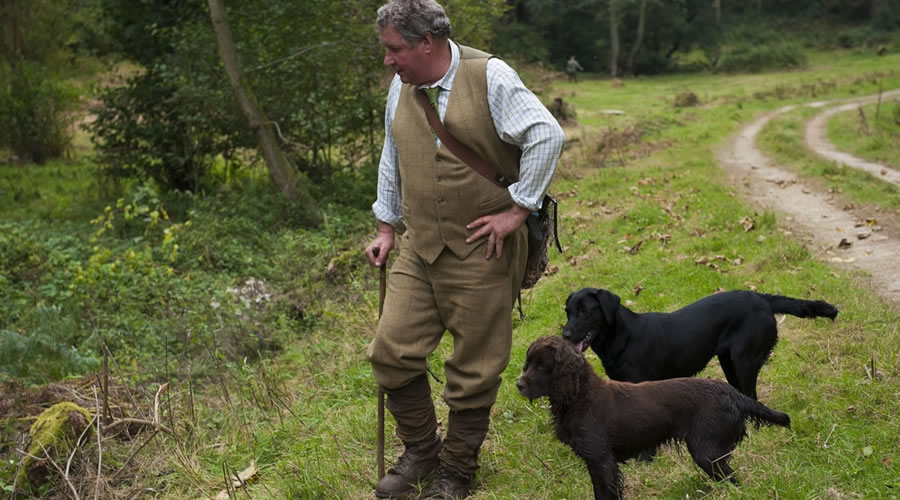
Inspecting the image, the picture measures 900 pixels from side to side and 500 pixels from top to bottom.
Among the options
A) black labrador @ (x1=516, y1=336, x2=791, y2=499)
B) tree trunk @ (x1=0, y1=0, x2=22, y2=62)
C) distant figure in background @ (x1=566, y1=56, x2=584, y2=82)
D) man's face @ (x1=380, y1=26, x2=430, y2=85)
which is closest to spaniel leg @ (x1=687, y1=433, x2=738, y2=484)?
black labrador @ (x1=516, y1=336, x2=791, y2=499)

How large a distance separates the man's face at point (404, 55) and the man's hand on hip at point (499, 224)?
0.72 meters

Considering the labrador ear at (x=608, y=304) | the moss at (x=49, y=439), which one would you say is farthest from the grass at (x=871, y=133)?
the moss at (x=49, y=439)

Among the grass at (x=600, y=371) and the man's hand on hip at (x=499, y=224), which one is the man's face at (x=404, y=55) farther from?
the grass at (x=600, y=371)

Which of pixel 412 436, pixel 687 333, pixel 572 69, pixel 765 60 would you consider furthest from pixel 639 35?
pixel 412 436

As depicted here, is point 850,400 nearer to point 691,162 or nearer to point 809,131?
point 691,162

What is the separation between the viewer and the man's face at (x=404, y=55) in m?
3.87

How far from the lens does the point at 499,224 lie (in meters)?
3.99

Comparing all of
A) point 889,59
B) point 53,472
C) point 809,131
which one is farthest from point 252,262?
point 889,59

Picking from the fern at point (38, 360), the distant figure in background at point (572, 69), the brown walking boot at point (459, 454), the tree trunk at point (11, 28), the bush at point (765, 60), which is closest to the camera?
the brown walking boot at point (459, 454)

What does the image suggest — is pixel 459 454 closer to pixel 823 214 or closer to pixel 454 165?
pixel 454 165

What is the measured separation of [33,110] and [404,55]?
2044cm

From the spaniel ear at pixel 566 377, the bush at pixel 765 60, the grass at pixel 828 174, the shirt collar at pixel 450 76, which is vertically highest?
the shirt collar at pixel 450 76

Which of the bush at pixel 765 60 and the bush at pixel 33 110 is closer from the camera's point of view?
the bush at pixel 33 110

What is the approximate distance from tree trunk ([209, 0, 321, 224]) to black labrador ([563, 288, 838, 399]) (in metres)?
9.58
